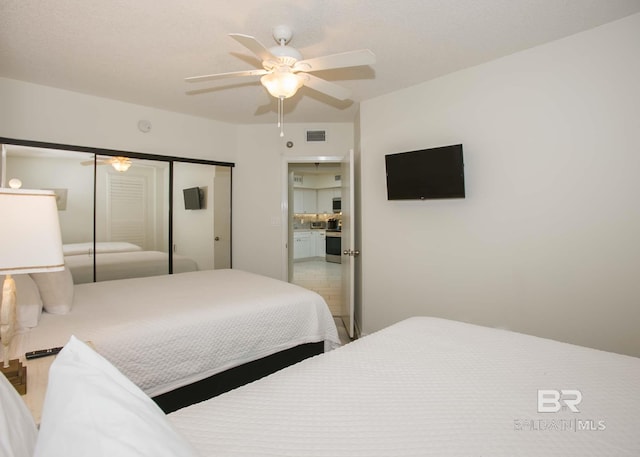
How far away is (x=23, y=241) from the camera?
1051mm

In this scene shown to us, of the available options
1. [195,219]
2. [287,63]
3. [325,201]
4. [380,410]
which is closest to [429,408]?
[380,410]

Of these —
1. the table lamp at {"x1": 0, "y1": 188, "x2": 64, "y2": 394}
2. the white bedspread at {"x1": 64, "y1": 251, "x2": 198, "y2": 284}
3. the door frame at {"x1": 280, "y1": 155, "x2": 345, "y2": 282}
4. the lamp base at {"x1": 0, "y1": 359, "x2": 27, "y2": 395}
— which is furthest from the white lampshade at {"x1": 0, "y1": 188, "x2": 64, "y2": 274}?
the door frame at {"x1": 280, "y1": 155, "x2": 345, "y2": 282}

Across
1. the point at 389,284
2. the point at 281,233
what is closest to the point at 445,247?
the point at 389,284

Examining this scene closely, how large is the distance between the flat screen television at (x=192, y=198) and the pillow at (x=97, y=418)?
3209 millimetres

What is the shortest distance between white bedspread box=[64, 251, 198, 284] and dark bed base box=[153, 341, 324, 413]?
1885 mm

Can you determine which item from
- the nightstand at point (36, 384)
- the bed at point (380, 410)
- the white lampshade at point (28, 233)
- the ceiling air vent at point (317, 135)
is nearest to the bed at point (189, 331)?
the nightstand at point (36, 384)

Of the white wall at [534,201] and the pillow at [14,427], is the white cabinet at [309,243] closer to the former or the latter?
the white wall at [534,201]

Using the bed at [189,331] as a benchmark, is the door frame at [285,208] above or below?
above

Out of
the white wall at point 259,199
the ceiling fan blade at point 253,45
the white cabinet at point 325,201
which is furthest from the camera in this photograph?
the white cabinet at point 325,201

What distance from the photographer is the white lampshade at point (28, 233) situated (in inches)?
40.2

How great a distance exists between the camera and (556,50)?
83.2 inches

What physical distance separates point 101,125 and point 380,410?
3586 millimetres

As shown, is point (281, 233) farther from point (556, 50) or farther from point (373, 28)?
point (556, 50)

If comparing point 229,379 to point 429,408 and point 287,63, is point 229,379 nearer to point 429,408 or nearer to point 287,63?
point 429,408
